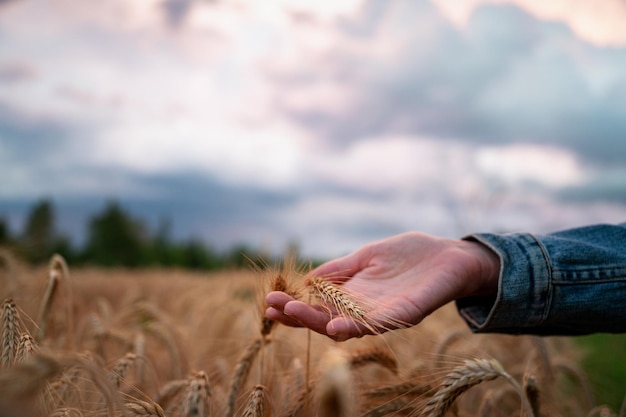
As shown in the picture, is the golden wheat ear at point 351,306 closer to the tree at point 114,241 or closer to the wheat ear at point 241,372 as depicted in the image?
the wheat ear at point 241,372

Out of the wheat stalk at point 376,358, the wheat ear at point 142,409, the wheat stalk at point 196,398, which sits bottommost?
the wheat stalk at point 376,358

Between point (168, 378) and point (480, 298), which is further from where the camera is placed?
point (168, 378)

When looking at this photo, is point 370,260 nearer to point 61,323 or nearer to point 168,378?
point 168,378

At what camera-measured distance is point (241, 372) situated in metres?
2.05

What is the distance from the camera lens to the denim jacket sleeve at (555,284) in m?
2.34

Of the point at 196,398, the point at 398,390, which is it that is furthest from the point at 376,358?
the point at 196,398

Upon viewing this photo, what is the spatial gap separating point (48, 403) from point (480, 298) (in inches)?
75.1

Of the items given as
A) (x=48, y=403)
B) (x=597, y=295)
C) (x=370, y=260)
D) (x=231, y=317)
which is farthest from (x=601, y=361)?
(x=48, y=403)

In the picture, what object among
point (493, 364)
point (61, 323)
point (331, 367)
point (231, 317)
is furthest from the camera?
point (231, 317)

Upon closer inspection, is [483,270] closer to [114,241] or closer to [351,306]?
[351,306]

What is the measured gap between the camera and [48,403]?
1807 mm

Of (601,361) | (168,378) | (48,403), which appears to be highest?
(48,403)

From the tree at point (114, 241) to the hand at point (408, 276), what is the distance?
45.8 m

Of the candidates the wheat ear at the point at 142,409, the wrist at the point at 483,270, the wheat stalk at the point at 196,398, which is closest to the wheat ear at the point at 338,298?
the wheat stalk at the point at 196,398
